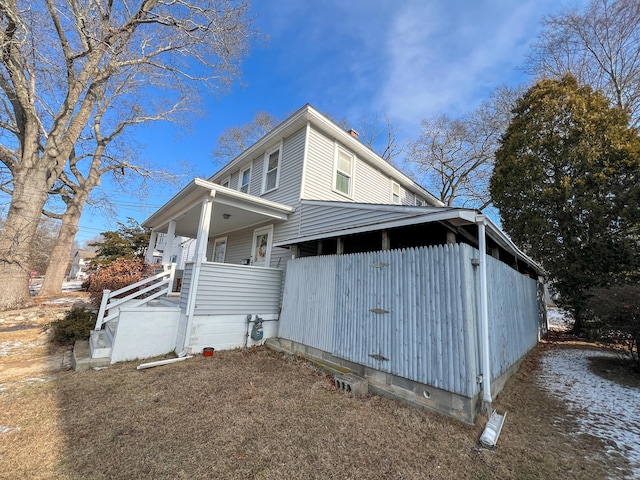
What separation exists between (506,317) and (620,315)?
281cm

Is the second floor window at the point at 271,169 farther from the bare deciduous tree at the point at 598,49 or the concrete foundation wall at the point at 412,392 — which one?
the bare deciduous tree at the point at 598,49

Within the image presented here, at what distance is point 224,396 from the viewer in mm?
4023

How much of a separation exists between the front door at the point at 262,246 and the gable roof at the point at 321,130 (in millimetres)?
3004

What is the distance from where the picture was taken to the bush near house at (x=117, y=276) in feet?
28.8

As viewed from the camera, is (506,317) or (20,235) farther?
(20,235)

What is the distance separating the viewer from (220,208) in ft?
24.7

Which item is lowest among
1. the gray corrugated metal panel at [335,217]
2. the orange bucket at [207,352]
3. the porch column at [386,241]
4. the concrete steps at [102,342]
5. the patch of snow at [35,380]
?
the patch of snow at [35,380]

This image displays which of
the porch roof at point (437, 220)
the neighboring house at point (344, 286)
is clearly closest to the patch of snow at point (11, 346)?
the neighboring house at point (344, 286)

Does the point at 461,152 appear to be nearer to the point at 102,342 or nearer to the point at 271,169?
the point at 271,169

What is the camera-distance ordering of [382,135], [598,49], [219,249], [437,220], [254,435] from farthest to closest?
1. [382,135]
2. [598,49]
3. [219,249]
4. [437,220]
5. [254,435]

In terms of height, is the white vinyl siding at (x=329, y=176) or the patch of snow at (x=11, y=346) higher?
the white vinyl siding at (x=329, y=176)

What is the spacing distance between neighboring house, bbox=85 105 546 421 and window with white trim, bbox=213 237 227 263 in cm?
150

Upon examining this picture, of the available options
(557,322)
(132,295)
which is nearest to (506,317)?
(132,295)

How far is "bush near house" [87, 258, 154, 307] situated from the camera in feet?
28.8
